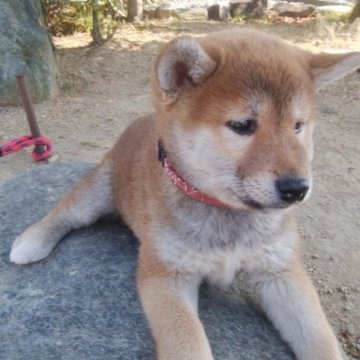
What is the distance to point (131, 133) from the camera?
12.5ft

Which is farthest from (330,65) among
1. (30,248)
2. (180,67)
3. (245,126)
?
(30,248)

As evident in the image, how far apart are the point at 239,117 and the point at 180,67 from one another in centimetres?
36

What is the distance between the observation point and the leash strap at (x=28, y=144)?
199 inches

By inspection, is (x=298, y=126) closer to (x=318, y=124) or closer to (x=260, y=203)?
(x=260, y=203)

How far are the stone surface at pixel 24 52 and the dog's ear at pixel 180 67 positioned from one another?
4.93m

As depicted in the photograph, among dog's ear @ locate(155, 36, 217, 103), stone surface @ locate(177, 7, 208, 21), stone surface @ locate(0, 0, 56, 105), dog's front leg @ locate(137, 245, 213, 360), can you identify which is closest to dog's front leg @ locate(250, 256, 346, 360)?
dog's front leg @ locate(137, 245, 213, 360)

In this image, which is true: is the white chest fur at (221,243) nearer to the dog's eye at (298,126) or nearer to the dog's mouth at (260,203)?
the dog's mouth at (260,203)

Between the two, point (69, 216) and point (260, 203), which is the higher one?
point (260, 203)

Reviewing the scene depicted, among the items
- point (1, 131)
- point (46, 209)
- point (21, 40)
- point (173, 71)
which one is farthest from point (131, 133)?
point (21, 40)

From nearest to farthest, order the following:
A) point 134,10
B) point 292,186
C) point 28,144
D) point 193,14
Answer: point 292,186 < point 28,144 < point 134,10 < point 193,14

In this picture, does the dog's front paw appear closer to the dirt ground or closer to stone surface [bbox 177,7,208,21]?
the dirt ground

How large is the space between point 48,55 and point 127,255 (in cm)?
489

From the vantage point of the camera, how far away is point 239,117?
243 centimetres

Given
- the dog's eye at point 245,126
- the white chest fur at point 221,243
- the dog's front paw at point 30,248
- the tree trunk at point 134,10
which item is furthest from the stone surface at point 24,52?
the dog's eye at point 245,126
